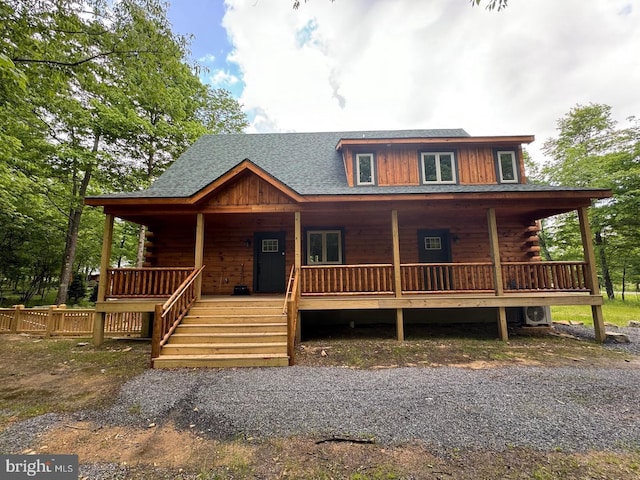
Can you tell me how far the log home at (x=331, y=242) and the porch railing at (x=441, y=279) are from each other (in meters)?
0.05

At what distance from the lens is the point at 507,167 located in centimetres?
962

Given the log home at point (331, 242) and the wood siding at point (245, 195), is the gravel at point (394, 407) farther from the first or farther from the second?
the wood siding at point (245, 195)

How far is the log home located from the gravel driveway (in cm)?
105

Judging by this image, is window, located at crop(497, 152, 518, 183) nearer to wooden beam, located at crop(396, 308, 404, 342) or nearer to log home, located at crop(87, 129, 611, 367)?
log home, located at crop(87, 129, 611, 367)

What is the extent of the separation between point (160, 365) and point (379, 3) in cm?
751

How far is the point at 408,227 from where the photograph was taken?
9562 mm

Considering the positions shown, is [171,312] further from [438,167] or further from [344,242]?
[438,167]

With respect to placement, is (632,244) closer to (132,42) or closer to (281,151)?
(281,151)

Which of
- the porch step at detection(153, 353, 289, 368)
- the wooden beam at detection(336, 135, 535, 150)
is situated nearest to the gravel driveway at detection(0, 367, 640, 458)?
the porch step at detection(153, 353, 289, 368)

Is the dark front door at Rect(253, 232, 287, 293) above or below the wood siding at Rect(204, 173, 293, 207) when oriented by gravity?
below

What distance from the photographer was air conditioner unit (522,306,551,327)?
27.1 feet

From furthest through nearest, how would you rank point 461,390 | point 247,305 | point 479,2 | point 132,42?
point 247,305, point 132,42, point 461,390, point 479,2

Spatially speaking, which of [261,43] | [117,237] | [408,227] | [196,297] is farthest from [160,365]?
[117,237]

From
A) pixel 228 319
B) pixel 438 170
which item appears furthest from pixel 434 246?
pixel 228 319
